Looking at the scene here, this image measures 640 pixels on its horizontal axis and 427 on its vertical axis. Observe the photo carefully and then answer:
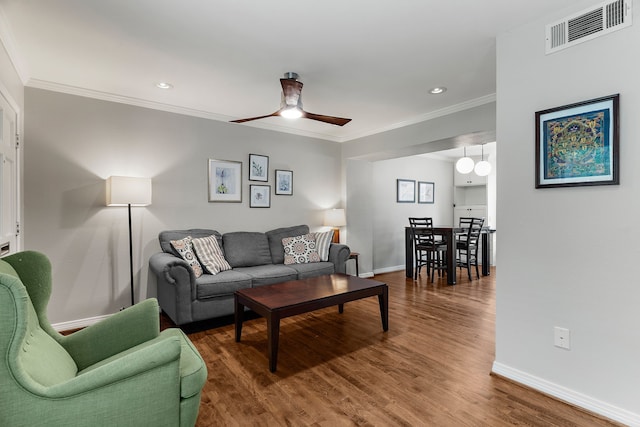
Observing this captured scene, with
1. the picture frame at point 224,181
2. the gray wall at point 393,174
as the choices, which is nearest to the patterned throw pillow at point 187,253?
the picture frame at point 224,181

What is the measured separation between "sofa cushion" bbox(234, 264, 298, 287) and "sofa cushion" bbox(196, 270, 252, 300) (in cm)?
9

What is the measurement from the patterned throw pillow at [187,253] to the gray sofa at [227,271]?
0.18 ft

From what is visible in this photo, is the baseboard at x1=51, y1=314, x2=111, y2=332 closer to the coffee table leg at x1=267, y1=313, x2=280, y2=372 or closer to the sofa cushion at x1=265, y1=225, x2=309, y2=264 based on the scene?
the sofa cushion at x1=265, y1=225, x2=309, y2=264

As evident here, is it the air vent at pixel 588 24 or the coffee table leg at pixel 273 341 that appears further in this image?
the coffee table leg at pixel 273 341

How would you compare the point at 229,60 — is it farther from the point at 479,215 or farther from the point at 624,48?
the point at 479,215

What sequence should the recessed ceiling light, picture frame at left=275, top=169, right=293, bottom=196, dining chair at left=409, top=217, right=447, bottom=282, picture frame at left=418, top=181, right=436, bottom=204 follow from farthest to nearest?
picture frame at left=418, top=181, right=436, bottom=204, dining chair at left=409, top=217, right=447, bottom=282, picture frame at left=275, top=169, right=293, bottom=196, the recessed ceiling light

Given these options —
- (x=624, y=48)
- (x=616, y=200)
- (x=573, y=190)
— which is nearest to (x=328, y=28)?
(x=624, y=48)

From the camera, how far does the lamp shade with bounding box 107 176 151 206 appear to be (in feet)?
10.4

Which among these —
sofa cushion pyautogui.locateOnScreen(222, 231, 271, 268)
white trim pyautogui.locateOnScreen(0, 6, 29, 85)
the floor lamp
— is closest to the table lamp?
sofa cushion pyautogui.locateOnScreen(222, 231, 271, 268)

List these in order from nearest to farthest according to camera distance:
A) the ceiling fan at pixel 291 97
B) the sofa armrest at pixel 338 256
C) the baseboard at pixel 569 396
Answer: the baseboard at pixel 569 396
the ceiling fan at pixel 291 97
the sofa armrest at pixel 338 256

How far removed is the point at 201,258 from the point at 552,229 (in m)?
3.23

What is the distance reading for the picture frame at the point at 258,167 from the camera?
15.0 feet

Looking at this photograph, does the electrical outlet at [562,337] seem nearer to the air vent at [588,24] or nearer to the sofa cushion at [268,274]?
the air vent at [588,24]

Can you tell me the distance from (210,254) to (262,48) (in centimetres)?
226
